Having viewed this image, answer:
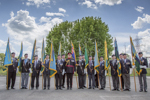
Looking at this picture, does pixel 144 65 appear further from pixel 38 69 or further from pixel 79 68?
pixel 38 69

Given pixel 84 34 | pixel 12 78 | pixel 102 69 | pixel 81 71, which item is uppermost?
pixel 84 34

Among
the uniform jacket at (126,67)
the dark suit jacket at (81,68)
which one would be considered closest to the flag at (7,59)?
the dark suit jacket at (81,68)

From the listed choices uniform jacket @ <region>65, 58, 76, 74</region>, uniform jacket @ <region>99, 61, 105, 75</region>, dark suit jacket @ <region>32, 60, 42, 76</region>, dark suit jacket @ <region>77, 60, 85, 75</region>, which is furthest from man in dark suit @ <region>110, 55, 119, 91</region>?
dark suit jacket @ <region>32, 60, 42, 76</region>

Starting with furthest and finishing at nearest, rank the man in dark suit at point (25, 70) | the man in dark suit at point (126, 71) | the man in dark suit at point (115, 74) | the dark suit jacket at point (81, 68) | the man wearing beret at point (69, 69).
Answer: the dark suit jacket at point (81, 68) < the man in dark suit at point (25, 70) < the man wearing beret at point (69, 69) < the man in dark suit at point (115, 74) < the man in dark suit at point (126, 71)

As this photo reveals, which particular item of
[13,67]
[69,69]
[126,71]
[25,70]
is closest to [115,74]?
[126,71]

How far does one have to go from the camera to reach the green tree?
23.8 m

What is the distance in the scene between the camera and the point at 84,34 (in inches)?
946

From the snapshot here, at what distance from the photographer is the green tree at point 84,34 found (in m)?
23.8

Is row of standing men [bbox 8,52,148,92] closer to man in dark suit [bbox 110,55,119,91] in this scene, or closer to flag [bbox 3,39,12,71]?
man in dark suit [bbox 110,55,119,91]

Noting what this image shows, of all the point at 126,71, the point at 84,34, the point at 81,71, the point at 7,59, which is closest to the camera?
the point at 126,71

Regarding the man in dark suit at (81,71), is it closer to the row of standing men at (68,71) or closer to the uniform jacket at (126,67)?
the row of standing men at (68,71)

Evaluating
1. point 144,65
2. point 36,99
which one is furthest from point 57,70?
point 144,65

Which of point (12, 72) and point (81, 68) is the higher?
point (81, 68)

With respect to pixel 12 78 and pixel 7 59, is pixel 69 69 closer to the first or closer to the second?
pixel 12 78
